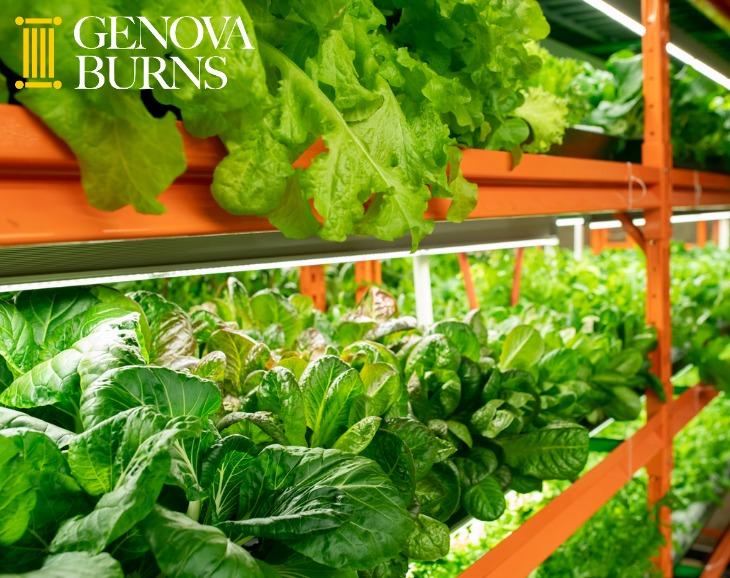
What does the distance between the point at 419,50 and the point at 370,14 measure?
7.6 inches

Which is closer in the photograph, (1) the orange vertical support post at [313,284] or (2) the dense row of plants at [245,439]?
(2) the dense row of plants at [245,439]

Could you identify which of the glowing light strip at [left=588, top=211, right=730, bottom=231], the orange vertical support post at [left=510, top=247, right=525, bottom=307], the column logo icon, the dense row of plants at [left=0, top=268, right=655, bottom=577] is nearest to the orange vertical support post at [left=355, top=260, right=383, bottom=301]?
the orange vertical support post at [left=510, top=247, right=525, bottom=307]

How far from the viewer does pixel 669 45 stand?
2.46m

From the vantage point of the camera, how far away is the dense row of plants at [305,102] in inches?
25.2

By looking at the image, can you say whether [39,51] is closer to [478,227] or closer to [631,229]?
[478,227]

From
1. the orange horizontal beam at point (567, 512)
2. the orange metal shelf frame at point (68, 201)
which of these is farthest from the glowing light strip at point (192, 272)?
the orange horizontal beam at point (567, 512)

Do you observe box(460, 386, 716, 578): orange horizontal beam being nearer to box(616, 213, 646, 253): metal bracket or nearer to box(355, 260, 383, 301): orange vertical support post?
box(616, 213, 646, 253): metal bracket

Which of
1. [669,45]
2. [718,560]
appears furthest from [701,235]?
[669,45]

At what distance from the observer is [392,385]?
1.19m

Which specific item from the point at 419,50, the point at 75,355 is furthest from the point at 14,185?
the point at 419,50

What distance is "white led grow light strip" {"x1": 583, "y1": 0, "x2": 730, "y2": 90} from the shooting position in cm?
197

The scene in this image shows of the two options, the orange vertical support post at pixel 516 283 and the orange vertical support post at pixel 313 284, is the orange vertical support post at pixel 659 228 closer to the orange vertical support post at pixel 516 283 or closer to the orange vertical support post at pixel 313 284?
the orange vertical support post at pixel 516 283

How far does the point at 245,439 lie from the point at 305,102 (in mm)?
381

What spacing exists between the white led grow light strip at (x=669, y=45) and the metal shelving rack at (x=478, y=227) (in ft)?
0.22
